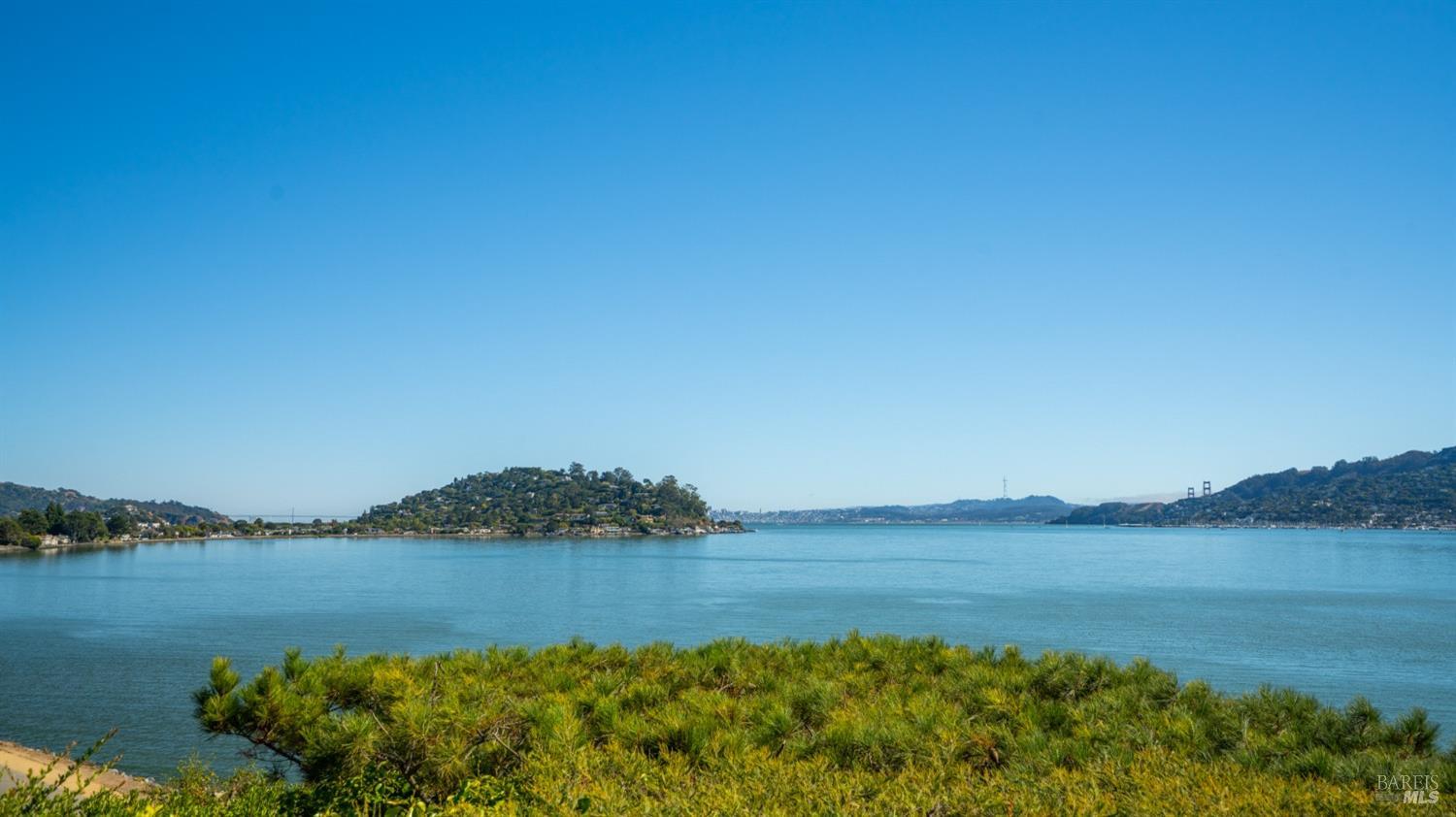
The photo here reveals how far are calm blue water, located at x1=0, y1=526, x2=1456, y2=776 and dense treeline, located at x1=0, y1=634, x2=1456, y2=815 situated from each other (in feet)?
48.9

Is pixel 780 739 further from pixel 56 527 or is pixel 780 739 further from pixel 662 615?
pixel 56 527

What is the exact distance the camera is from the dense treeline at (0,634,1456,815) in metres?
4.43

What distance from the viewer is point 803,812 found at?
4.11 metres

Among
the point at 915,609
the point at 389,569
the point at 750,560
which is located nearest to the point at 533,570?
the point at 389,569

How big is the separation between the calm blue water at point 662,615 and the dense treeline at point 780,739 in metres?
14.9

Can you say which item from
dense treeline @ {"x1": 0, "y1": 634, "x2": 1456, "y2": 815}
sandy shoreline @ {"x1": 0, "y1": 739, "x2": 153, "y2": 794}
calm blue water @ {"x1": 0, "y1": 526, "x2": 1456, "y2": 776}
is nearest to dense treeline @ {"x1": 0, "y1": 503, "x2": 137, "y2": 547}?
calm blue water @ {"x1": 0, "y1": 526, "x2": 1456, "y2": 776}

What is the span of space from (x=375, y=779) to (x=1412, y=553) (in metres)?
136

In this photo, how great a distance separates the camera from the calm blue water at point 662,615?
87.6 ft

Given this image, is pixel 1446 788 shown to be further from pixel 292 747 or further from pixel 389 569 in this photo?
pixel 389 569
